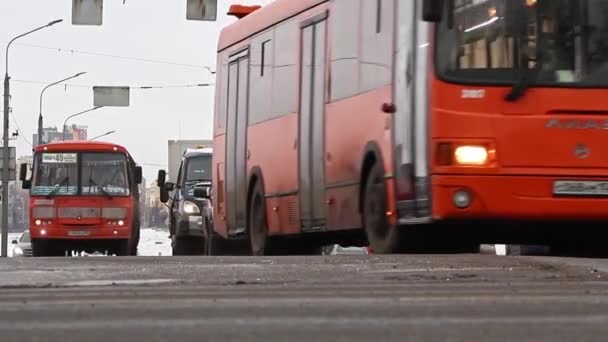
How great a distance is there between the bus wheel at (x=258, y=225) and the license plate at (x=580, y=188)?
22.3ft

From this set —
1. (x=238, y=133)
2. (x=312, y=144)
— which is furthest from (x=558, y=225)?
(x=238, y=133)

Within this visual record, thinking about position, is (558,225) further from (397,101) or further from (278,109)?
(278,109)

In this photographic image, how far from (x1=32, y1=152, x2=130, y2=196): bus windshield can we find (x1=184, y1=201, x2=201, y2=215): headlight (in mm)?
5324

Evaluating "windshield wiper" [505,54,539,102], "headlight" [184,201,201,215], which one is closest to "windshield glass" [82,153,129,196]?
"headlight" [184,201,201,215]

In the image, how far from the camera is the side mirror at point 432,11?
47.0 ft

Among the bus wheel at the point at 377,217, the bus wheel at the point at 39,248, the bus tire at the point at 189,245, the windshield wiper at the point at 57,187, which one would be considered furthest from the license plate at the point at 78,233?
the bus wheel at the point at 377,217

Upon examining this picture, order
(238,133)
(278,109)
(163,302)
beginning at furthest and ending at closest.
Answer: (238,133)
(278,109)
(163,302)

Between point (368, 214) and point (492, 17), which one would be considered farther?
point (368, 214)

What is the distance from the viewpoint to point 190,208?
120ft

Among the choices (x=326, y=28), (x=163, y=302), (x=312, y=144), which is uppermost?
(x=326, y=28)

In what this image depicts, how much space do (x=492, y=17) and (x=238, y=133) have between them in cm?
846

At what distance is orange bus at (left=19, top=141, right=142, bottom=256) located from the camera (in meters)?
41.5

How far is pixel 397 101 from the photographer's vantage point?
15.4 m

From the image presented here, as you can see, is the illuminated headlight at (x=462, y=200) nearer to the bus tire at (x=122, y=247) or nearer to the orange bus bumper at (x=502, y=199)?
the orange bus bumper at (x=502, y=199)
